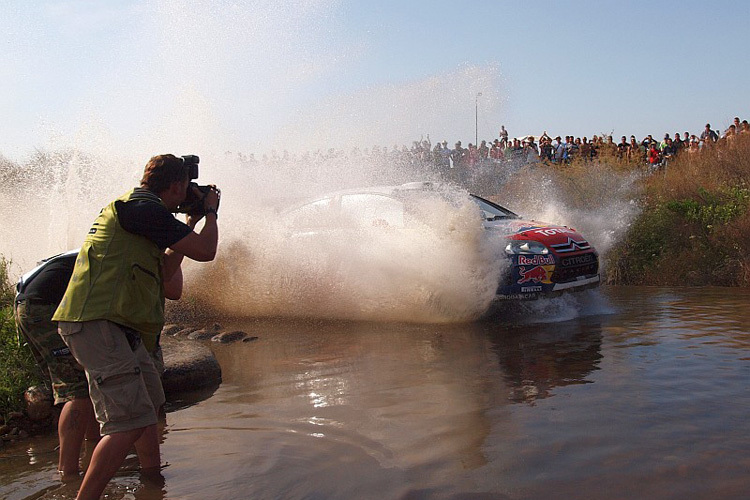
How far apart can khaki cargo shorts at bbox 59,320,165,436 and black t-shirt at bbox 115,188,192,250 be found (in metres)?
0.43

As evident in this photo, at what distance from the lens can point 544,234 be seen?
8008mm

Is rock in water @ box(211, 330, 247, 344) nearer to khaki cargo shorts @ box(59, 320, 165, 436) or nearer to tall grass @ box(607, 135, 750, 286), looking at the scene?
khaki cargo shorts @ box(59, 320, 165, 436)

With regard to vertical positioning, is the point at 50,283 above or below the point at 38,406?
above

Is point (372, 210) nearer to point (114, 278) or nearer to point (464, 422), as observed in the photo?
point (464, 422)

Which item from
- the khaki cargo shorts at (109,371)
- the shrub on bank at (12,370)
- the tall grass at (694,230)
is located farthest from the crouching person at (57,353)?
the tall grass at (694,230)

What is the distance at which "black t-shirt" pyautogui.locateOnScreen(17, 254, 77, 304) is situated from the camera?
12.3 feet

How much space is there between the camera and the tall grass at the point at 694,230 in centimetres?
1179

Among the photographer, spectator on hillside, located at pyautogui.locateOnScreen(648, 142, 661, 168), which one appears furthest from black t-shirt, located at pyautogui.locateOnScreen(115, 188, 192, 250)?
spectator on hillside, located at pyautogui.locateOnScreen(648, 142, 661, 168)

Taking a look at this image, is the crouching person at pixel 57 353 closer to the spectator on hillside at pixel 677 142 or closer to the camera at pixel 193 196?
the camera at pixel 193 196

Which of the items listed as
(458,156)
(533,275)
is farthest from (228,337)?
(458,156)

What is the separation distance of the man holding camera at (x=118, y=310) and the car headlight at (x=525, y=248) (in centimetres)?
511

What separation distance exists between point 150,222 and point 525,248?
5.41 m

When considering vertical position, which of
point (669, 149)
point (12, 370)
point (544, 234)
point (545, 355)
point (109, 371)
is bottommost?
point (545, 355)

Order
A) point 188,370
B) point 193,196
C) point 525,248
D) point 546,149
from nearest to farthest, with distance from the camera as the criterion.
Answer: point 193,196 → point 188,370 → point 525,248 → point 546,149
